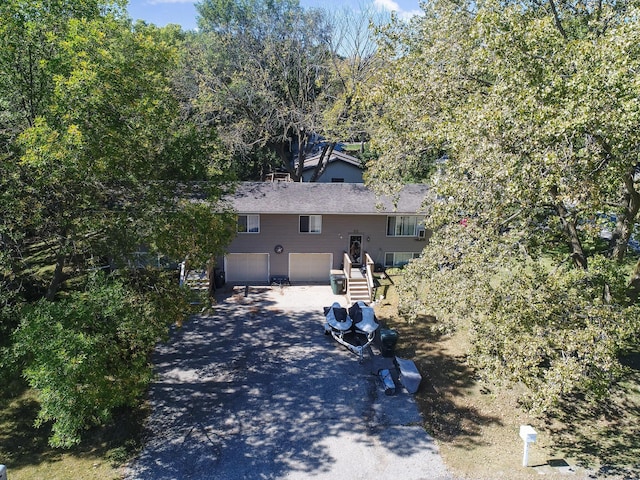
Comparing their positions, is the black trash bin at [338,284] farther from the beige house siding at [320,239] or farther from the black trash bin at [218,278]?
the black trash bin at [218,278]

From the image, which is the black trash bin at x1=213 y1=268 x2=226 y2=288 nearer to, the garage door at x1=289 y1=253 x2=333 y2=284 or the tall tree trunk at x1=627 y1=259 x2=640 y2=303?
the garage door at x1=289 y1=253 x2=333 y2=284

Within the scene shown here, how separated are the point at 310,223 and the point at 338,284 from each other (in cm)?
366

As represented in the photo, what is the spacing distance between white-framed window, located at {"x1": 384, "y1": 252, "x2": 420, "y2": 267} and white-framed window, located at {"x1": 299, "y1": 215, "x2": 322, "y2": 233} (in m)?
4.27

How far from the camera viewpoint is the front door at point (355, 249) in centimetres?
2489

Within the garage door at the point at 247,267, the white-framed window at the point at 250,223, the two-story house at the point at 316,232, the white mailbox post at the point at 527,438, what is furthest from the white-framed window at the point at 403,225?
the white mailbox post at the point at 527,438

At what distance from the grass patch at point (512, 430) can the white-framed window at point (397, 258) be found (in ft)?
30.2

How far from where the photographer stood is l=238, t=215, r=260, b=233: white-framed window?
23969mm

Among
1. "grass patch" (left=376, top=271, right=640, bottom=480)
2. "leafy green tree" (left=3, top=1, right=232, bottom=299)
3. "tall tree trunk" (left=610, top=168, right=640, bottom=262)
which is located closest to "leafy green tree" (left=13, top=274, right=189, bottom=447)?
"leafy green tree" (left=3, top=1, right=232, bottom=299)

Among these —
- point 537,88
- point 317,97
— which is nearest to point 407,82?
point 537,88

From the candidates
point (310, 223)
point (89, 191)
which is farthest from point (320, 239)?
point (89, 191)

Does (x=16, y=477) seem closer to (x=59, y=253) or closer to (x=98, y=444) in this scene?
(x=98, y=444)

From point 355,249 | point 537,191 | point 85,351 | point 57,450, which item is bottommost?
point 57,450

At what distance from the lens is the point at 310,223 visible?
24.4 meters

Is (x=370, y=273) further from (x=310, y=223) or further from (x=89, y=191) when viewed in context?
(x=89, y=191)
